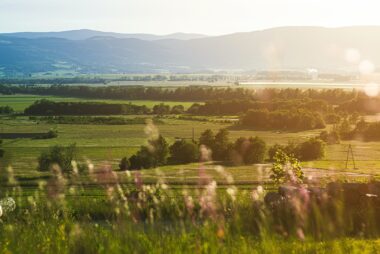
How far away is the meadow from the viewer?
9.46 meters

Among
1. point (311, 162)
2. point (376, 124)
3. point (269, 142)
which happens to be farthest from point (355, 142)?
point (311, 162)

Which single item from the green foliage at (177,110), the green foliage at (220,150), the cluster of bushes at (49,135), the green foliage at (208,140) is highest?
the green foliage at (208,140)

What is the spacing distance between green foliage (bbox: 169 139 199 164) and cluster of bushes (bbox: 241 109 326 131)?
56.2 m

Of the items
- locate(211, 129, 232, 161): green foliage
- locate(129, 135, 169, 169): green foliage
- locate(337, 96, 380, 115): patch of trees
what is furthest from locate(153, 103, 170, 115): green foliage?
locate(129, 135, 169, 169): green foliage

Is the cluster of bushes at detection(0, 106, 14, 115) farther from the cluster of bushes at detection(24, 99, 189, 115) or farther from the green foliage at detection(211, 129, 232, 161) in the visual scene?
the green foliage at detection(211, 129, 232, 161)

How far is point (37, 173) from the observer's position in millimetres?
71250

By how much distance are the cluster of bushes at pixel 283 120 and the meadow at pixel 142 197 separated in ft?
25.1

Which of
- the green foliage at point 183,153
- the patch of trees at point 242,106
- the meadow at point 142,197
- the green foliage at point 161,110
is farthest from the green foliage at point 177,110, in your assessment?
the green foliage at point 183,153

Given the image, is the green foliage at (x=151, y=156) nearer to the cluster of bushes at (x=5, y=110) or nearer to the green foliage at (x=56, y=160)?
the green foliage at (x=56, y=160)

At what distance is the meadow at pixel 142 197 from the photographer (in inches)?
372

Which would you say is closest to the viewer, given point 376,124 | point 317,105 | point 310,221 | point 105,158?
point 310,221

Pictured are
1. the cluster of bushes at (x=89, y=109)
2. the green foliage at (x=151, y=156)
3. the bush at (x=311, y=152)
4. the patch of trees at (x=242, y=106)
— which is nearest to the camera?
the green foliage at (x=151, y=156)

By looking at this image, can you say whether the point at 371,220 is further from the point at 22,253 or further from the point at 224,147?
the point at 224,147

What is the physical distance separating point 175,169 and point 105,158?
1980 cm
